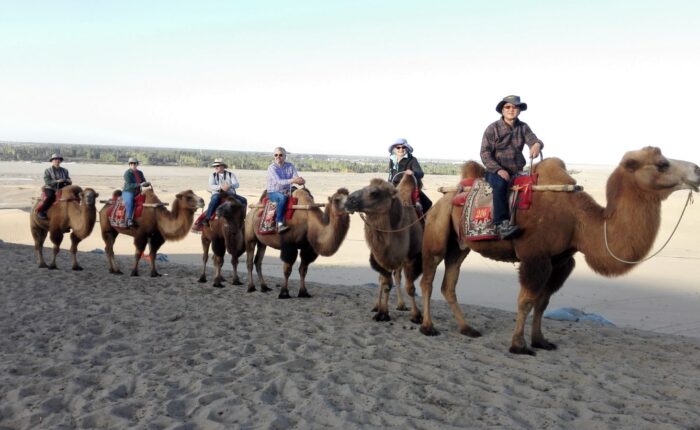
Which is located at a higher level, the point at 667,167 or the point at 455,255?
the point at 667,167

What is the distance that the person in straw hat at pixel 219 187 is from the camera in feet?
38.9

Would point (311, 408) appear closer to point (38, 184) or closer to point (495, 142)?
point (495, 142)

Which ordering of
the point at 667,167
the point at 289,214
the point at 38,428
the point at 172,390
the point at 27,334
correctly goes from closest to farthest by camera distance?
the point at 38,428 < the point at 172,390 < the point at 667,167 < the point at 27,334 < the point at 289,214

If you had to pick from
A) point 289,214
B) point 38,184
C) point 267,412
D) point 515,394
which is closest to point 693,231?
point 289,214

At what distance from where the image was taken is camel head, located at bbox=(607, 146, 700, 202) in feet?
18.6

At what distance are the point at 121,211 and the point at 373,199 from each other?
7275 millimetres

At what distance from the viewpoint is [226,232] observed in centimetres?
1180

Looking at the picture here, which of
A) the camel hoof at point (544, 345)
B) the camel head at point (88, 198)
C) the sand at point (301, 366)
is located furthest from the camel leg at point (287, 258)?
the camel head at point (88, 198)

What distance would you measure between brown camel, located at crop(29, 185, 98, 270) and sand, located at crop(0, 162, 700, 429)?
1.92 metres

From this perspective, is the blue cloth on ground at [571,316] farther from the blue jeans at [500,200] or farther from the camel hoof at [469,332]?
the blue jeans at [500,200]

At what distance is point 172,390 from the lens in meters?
5.16

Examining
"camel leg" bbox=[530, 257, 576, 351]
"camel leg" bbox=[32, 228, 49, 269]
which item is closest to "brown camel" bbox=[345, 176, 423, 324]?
"camel leg" bbox=[530, 257, 576, 351]

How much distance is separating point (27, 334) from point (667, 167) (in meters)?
7.31

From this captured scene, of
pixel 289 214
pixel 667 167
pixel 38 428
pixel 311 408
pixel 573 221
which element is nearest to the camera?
pixel 38 428
